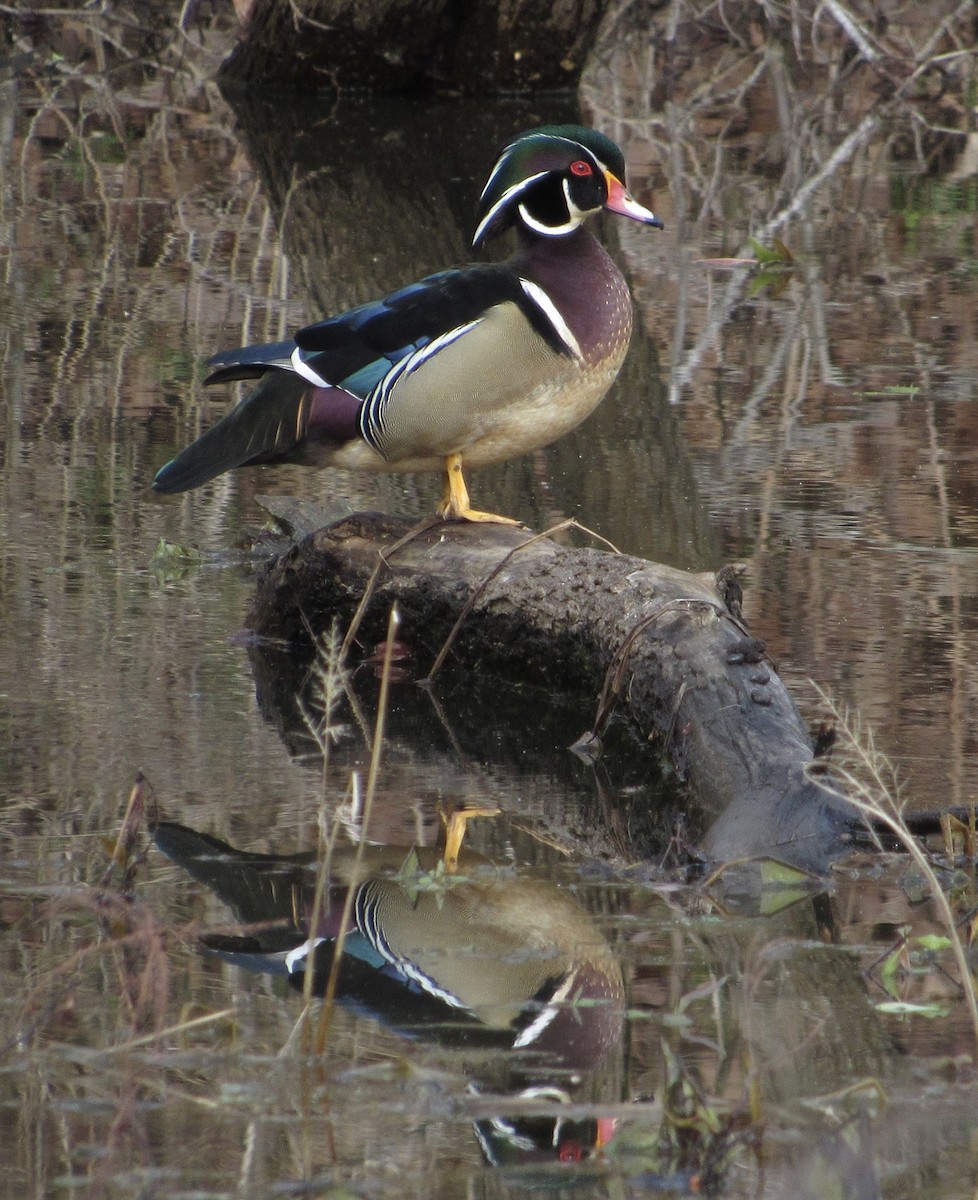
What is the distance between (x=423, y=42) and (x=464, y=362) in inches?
377

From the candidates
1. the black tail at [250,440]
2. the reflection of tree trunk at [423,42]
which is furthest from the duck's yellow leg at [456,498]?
the reflection of tree trunk at [423,42]

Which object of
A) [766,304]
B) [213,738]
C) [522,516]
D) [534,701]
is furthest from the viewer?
[766,304]

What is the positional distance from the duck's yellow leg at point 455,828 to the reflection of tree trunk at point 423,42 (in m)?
9.78

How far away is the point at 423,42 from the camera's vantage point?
1344 centimetres

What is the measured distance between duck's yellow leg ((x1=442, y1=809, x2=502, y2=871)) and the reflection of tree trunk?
9.78 meters

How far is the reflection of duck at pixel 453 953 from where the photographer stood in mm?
2678

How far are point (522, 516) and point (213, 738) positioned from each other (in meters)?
1.62

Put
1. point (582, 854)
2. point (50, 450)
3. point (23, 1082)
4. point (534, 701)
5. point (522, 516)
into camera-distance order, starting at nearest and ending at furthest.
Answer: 1. point (23, 1082)
2. point (582, 854)
3. point (534, 701)
4. point (522, 516)
5. point (50, 450)

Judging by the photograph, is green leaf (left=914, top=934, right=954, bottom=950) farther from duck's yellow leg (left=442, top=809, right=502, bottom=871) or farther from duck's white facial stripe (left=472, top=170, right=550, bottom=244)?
duck's white facial stripe (left=472, top=170, right=550, bottom=244)

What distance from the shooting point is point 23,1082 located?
8.34 ft

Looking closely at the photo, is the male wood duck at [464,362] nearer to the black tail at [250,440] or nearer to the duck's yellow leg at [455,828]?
the black tail at [250,440]

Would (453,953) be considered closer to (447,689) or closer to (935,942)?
(935,942)

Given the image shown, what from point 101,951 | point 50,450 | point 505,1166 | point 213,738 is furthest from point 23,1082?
point 50,450

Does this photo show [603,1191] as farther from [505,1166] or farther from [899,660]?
[899,660]
